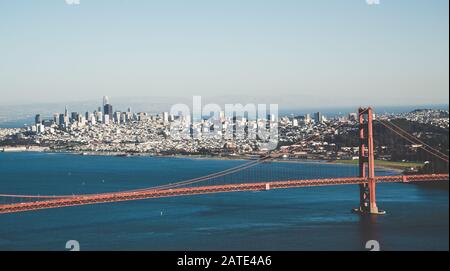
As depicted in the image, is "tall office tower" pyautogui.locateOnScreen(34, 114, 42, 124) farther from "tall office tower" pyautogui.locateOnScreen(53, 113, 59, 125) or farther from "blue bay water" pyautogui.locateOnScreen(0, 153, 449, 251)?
"blue bay water" pyautogui.locateOnScreen(0, 153, 449, 251)

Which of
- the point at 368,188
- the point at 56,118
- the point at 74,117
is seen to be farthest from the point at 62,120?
the point at 368,188

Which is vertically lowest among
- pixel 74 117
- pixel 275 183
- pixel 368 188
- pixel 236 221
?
pixel 236 221

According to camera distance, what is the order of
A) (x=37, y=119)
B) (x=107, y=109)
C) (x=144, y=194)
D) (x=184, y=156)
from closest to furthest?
1. (x=144, y=194)
2. (x=184, y=156)
3. (x=37, y=119)
4. (x=107, y=109)

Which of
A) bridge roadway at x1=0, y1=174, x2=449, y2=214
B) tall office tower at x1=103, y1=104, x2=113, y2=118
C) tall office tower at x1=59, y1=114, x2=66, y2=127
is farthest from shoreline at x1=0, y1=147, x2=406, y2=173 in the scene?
bridge roadway at x1=0, y1=174, x2=449, y2=214

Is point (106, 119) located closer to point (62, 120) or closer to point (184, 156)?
point (62, 120)

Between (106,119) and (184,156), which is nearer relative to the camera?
(184,156)

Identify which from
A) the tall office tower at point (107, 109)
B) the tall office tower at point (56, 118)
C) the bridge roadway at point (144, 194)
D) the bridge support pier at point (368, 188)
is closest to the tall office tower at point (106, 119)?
the tall office tower at point (107, 109)

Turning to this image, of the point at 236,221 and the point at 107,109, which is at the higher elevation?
the point at 107,109

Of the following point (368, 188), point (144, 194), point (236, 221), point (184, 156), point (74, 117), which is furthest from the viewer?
point (74, 117)
